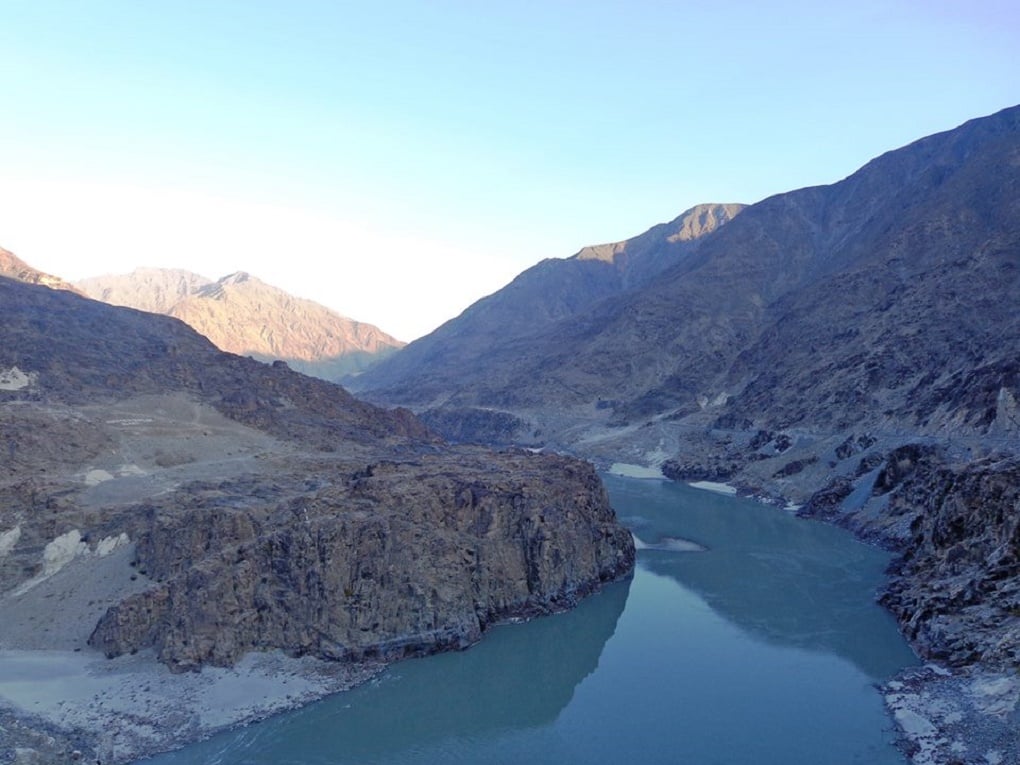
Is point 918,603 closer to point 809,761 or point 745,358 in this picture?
point 809,761

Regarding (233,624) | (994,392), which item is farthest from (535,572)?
(994,392)

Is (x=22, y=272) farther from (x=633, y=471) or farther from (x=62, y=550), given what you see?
(x=633, y=471)

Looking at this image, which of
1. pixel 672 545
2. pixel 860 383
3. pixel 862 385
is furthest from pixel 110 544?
pixel 860 383

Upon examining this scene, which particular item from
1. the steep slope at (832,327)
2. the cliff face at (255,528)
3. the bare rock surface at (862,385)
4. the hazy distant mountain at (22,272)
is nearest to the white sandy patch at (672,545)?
the cliff face at (255,528)

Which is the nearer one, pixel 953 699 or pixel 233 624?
pixel 953 699

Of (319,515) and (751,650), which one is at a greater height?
(319,515)

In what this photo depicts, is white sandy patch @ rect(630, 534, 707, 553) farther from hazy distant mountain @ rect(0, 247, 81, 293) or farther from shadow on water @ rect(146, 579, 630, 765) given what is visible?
hazy distant mountain @ rect(0, 247, 81, 293)
